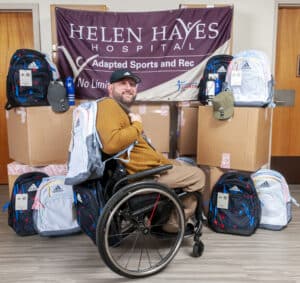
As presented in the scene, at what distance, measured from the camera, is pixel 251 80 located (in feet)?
7.13

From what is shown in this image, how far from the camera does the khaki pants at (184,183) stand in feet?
5.72

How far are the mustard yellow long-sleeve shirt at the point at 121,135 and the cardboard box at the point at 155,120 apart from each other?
0.97 m

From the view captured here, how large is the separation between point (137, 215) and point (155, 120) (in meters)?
1.27

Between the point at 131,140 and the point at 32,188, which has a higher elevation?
the point at 131,140

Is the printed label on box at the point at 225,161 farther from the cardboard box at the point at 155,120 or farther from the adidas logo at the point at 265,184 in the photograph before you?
the cardboard box at the point at 155,120

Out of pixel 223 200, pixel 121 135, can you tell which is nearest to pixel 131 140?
pixel 121 135

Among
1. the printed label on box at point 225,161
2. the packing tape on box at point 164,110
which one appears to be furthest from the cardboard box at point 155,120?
the printed label on box at point 225,161

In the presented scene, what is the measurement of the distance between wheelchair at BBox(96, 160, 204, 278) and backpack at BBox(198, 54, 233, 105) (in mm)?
1023

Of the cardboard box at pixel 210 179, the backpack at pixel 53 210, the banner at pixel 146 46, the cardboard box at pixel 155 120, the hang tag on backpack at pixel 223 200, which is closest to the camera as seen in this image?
the backpack at pixel 53 210

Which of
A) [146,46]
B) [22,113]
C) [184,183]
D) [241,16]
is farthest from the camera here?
[241,16]

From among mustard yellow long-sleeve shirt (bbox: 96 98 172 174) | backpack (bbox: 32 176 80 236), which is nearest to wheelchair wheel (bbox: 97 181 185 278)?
mustard yellow long-sleeve shirt (bbox: 96 98 172 174)

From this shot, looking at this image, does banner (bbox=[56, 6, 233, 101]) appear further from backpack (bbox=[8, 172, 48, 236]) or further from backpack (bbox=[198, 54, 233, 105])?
backpack (bbox=[8, 172, 48, 236])

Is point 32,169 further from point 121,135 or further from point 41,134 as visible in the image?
point 121,135

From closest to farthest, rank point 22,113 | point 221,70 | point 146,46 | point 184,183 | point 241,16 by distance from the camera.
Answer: point 184,183 → point 22,113 → point 221,70 → point 146,46 → point 241,16
